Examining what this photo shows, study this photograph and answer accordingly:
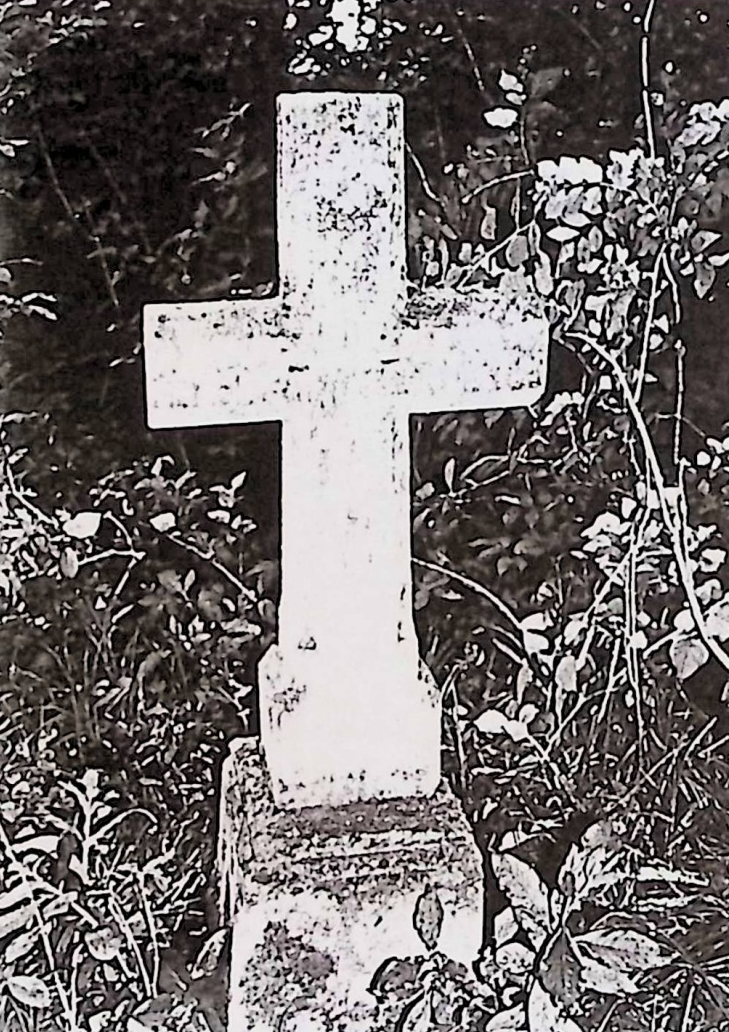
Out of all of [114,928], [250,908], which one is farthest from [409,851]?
[114,928]

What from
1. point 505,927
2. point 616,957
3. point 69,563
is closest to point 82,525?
point 69,563

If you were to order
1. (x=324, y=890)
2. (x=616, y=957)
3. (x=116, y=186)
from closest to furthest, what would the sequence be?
(x=116, y=186) < (x=324, y=890) < (x=616, y=957)

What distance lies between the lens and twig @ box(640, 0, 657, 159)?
111cm

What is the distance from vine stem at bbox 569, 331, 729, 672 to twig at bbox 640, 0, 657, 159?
0.54 feet

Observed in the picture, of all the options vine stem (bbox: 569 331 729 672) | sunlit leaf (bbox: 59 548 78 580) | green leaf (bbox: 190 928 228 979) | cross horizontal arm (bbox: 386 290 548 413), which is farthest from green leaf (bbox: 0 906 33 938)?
vine stem (bbox: 569 331 729 672)

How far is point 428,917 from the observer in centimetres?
117

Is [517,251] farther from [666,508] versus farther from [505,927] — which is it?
[505,927]

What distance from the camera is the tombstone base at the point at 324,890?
112 cm

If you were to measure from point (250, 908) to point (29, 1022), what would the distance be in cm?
20

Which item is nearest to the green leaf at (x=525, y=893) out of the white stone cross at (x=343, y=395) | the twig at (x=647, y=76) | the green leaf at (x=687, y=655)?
the white stone cross at (x=343, y=395)

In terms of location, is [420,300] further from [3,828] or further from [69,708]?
[3,828]

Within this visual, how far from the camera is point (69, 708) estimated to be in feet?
3.57

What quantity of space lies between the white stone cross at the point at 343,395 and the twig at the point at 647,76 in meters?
0.18

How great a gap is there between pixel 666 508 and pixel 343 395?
0.30 meters
